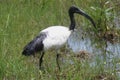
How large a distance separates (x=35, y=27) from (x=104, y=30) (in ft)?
4.24

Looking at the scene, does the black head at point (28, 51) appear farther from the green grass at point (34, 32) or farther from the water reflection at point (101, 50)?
the water reflection at point (101, 50)

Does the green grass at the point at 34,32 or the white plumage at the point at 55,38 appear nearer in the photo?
the green grass at the point at 34,32

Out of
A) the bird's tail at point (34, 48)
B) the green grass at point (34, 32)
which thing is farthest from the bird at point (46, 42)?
the green grass at point (34, 32)

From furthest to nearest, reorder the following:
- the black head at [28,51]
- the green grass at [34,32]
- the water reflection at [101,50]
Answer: the water reflection at [101,50]
the black head at [28,51]
the green grass at [34,32]

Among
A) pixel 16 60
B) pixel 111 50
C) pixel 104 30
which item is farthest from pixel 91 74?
pixel 104 30

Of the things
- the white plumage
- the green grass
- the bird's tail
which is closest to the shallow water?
the green grass

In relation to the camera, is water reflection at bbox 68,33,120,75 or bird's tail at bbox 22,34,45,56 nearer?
bird's tail at bbox 22,34,45,56

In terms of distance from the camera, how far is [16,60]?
631cm

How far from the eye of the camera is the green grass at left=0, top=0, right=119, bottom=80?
6320 mm

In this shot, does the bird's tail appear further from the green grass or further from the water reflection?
the water reflection

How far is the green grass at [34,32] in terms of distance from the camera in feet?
20.7

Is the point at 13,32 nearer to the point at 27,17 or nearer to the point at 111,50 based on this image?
the point at 27,17

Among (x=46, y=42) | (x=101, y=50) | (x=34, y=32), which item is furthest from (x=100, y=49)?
(x=46, y=42)

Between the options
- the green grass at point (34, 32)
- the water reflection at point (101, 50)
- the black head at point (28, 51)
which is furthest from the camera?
the water reflection at point (101, 50)
